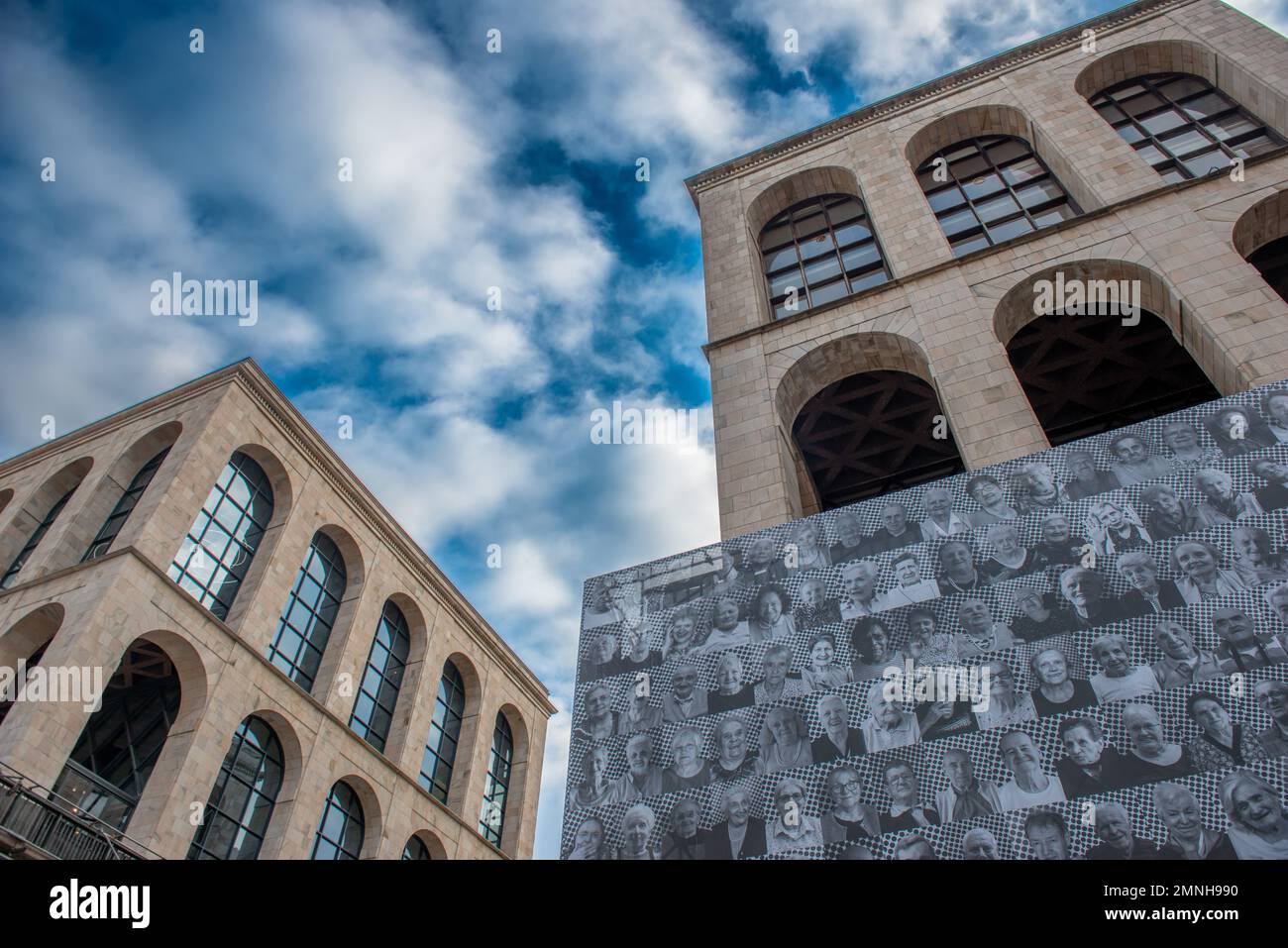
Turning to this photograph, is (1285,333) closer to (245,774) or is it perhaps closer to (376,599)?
(245,774)

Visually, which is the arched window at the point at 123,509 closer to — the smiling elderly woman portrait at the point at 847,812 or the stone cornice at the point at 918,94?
the stone cornice at the point at 918,94

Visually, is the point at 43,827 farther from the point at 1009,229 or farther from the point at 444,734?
the point at 1009,229

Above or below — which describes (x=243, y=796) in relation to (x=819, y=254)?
below

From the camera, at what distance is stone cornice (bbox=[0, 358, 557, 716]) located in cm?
2641

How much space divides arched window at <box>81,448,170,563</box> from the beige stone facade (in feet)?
59.1

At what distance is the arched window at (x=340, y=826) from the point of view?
2433 cm

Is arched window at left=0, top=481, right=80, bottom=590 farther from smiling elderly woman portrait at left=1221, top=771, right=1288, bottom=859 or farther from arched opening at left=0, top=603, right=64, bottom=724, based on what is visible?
smiling elderly woman portrait at left=1221, top=771, right=1288, bottom=859

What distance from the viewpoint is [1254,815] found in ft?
23.7

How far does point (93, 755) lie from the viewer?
69.6ft

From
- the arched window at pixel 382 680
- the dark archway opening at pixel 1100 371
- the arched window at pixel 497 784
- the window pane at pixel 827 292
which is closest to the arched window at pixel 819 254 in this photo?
the window pane at pixel 827 292

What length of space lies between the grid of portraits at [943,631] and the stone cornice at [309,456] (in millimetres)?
19766

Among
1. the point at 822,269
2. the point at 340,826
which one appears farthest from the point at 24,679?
the point at 822,269

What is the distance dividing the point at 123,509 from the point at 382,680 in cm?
994
